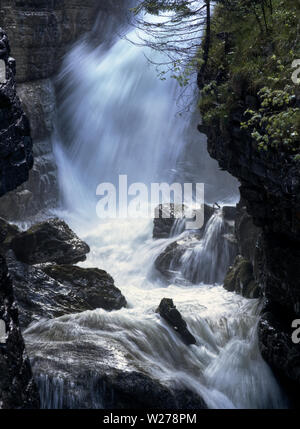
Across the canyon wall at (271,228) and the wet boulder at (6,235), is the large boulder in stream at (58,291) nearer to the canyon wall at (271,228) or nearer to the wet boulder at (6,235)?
the wet boulder at (6,235)

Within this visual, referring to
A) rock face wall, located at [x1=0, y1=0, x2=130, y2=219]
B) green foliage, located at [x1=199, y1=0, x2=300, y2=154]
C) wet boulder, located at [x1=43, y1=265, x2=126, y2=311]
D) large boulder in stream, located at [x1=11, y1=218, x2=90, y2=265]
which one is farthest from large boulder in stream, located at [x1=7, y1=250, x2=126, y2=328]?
rock face wall, located at [x1=0, y1=0, x2=130, y2=219]

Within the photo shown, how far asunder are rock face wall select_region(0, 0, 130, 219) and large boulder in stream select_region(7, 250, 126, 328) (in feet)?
25.7

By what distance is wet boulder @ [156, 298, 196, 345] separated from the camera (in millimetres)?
8555

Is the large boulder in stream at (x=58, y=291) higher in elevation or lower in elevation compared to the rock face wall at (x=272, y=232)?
lower

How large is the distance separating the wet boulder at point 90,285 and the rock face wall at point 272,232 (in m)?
3.60

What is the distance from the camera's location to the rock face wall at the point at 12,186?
17.9 ft

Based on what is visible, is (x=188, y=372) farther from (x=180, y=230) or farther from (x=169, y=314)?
(x=180, y=230)

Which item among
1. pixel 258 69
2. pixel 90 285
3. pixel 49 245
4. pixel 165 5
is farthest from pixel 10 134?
pixel 49 245

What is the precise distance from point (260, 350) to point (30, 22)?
17.7 m

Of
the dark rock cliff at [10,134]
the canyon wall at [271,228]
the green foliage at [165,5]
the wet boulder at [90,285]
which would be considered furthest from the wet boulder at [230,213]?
the dark rock cliff at [10,134]

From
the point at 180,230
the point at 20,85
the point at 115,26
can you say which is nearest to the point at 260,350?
the point at 180,230

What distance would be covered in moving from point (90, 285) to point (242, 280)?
378 centimetres

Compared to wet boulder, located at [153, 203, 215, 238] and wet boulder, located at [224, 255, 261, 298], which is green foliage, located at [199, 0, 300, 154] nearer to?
wet boulder, located at [224, 255, 261, 298]

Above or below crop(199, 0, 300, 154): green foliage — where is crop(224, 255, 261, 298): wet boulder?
below
